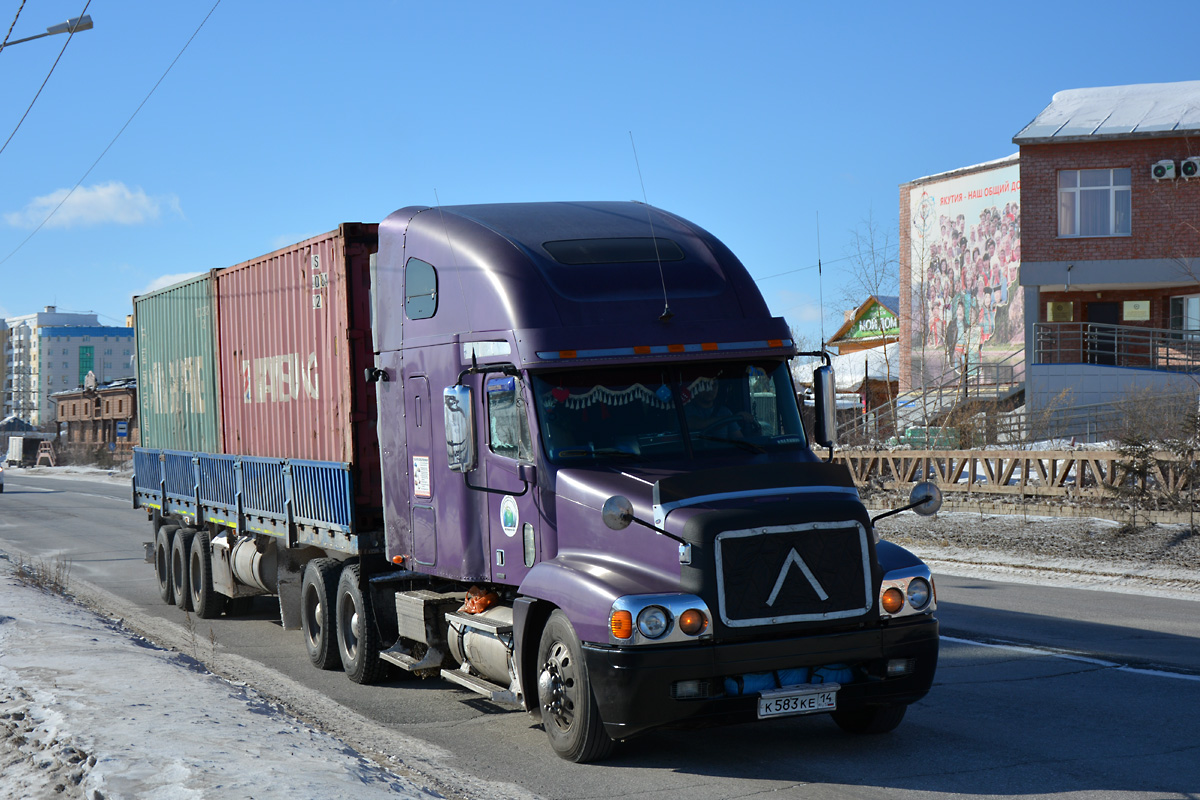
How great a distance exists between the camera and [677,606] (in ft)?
21.2

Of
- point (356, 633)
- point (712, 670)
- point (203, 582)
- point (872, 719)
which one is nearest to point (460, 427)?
point (712, 670)

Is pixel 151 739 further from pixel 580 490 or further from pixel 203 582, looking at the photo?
pixel 203 582

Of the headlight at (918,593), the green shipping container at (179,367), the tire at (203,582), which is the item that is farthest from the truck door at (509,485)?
the tire at (203,582)

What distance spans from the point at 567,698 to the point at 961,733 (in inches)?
99.6

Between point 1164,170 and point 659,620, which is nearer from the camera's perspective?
point 659,620

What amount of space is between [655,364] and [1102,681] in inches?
168

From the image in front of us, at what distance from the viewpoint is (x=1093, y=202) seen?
35312 mm

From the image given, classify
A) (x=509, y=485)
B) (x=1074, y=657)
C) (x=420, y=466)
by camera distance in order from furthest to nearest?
(x=1074, y=657)
(x=420, y=466)
(x=509, y=485)

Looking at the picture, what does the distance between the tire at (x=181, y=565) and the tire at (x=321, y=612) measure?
14.8ft

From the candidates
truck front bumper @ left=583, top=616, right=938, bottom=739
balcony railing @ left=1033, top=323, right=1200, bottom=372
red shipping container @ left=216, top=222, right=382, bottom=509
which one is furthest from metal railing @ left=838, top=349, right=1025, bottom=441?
truck front bumper @ left=583, top=616, right=938, bottom=739

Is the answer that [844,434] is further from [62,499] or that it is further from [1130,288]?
[62,499]

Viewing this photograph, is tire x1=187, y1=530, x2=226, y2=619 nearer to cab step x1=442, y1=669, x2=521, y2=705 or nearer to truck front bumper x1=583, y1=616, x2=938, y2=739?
cab step x1=442, y1=669, x2=521, y2=705

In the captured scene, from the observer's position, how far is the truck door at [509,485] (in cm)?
763

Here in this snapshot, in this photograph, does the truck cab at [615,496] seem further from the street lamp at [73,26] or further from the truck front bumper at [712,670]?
the street lamp at [73,26]
